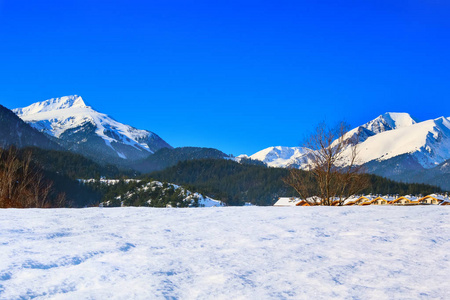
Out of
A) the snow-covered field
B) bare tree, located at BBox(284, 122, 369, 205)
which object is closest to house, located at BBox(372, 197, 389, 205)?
bare tree, located at BBox(284, 122, 369, 205)

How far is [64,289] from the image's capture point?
170 inches

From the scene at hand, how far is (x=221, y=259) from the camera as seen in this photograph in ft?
19.0

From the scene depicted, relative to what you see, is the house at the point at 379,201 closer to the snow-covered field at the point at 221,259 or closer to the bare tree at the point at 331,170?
the bare tree at the point at 331,170

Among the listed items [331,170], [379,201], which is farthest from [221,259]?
[379,201]

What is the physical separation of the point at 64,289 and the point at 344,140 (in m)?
20.3

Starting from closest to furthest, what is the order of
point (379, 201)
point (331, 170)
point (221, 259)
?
point (221, 259) → point (331, 170) → point (379, 201)

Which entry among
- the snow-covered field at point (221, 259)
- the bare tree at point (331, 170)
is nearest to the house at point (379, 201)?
the bare tree at point (331, 170)

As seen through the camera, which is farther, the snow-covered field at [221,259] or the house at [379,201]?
the house at [379,201]

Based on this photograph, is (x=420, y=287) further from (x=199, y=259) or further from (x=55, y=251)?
(x=55, y=251)

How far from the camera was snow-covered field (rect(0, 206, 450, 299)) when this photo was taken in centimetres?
443

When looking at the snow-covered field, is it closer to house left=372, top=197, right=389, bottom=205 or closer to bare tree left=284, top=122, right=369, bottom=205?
bare tree left=284, top=122, right=369, bottom=205

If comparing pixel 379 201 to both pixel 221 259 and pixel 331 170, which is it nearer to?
pixel 331 170

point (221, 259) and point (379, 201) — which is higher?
point (379, 201)

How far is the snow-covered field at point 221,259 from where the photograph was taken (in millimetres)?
4434
